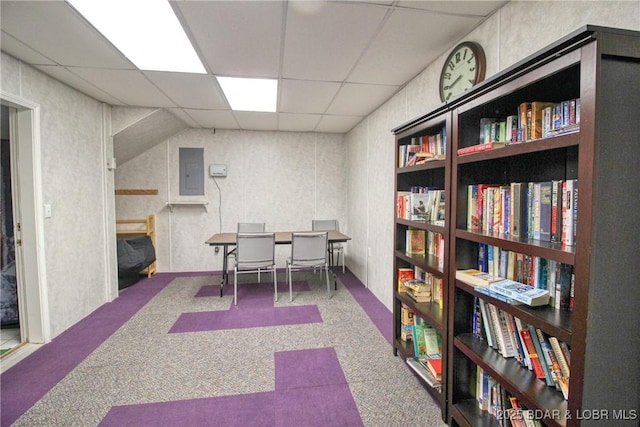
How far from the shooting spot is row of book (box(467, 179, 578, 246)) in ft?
3.36

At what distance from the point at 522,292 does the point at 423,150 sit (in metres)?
1.18

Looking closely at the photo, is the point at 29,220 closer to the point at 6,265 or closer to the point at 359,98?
the point at 6,265

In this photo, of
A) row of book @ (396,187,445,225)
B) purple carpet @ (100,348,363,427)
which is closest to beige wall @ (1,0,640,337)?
row of book @ (396,187,445,225)

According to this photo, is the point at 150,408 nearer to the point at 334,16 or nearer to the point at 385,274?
the point at 385,274

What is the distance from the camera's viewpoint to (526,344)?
3.97 ft

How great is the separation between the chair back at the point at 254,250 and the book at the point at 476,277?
2.31 meters

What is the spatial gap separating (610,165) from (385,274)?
8.36ft

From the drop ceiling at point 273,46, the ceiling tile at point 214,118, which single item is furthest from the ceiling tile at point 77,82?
the ceiling tile at point 214,118

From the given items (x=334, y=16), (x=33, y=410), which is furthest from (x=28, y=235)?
(x=334, y=16)

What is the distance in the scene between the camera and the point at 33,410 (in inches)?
65.6

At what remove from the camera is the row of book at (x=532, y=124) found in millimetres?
1026

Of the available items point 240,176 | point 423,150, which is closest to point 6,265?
point 240,176

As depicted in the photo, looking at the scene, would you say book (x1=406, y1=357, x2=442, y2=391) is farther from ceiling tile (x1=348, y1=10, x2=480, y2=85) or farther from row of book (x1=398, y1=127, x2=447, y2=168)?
ceiling tile (x1=348, y1=10, x2=480, y2=85)

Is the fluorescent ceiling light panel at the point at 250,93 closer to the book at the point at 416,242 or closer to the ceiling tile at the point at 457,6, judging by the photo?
the ceiling tile at the point at 457,6
